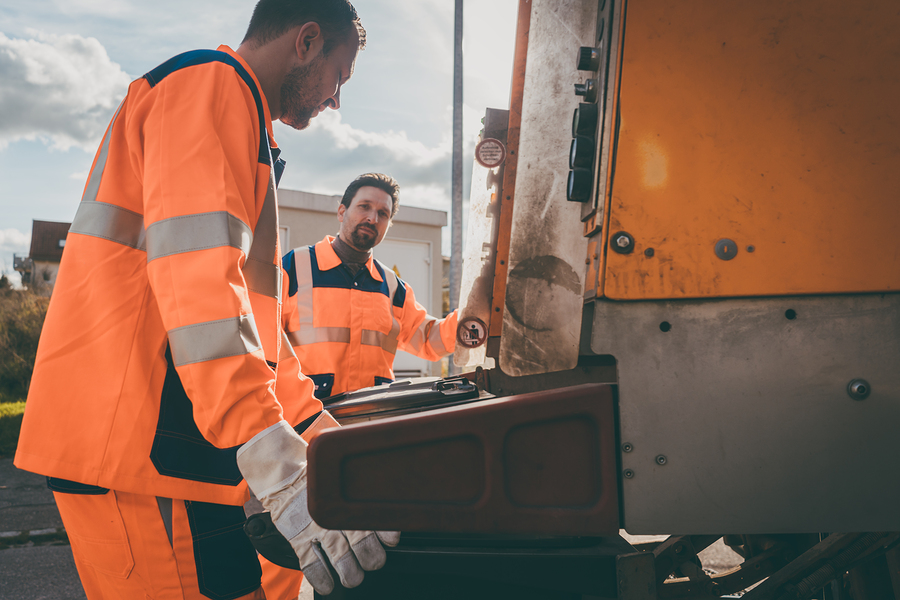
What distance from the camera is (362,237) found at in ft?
10.7

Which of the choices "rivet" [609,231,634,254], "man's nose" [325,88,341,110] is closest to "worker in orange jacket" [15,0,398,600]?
"man's nose" [325,88,341,110]

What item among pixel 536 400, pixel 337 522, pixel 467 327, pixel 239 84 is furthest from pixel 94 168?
pixel 467 327

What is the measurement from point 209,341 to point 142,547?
1.70ft

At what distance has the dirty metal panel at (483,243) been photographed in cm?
220

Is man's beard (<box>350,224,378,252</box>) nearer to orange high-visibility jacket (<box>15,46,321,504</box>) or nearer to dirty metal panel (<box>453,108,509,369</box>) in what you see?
dirty metal panel (<box>453,108,509,369</box>)

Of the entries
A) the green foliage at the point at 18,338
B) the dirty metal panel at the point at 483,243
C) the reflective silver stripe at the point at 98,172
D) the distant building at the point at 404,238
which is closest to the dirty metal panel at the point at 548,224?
the dirty metal panel at the point at 483,243

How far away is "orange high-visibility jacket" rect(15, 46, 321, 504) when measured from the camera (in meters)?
1.05

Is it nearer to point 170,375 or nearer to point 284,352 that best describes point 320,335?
point 284,352

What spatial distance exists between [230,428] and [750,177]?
1.19 metres

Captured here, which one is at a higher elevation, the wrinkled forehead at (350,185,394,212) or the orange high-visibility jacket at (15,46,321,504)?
A: the wrinkled forehead at (350,185,394,212)

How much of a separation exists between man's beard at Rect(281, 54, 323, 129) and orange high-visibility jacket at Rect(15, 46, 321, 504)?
8.4 inches

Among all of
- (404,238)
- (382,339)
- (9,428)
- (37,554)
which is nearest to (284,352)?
(382,339)

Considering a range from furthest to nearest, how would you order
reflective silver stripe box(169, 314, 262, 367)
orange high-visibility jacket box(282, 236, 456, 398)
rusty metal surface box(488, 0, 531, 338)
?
1. orange high-visibility jacket box(282, 236, 456, 398)
2. rusty metal surface box(488, 0, 531, 338)
3. reflective silver stripe box(169, 314, 262, 367)

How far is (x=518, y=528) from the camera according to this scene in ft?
3.56
